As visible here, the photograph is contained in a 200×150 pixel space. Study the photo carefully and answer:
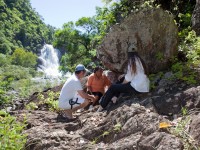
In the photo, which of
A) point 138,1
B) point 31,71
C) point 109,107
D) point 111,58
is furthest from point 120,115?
point 31,71

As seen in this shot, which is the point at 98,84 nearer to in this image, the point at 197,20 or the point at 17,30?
the point at 197,20

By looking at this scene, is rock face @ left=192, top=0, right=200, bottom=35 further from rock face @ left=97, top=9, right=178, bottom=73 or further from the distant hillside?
the distant hillside

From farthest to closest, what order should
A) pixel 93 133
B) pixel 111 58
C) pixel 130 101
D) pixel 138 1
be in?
pixel 138 1, pixel 111 58, pixel 130 101, pixel 93 133

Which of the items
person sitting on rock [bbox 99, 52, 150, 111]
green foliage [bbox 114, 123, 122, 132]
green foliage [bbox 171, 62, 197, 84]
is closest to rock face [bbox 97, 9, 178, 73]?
green foliage [bbox 171, 62, 197, 84]

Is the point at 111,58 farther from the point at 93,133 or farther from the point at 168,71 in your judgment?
the point at 93,133

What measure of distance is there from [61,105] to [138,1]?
7.25 m

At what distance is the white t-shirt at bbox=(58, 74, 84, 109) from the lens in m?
6.54

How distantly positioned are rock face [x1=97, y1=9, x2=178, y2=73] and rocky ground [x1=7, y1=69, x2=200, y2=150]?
1.04 meters

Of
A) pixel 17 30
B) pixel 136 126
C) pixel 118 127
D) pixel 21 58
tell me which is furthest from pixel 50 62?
pixel 136 126

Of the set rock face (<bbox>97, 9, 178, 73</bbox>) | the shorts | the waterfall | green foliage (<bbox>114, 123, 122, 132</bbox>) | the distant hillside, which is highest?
the distant hillside

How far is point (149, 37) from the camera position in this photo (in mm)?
7500

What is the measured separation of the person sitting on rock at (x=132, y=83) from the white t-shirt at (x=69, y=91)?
0.64 metres

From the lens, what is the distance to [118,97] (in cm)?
646

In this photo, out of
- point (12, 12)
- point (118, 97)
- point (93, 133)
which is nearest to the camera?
point (93, 133)
